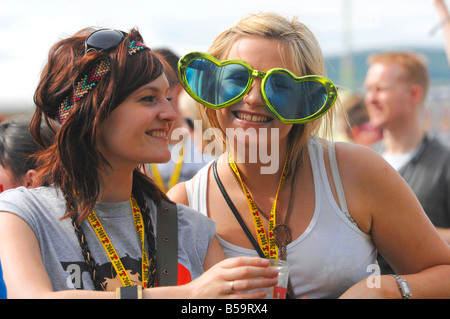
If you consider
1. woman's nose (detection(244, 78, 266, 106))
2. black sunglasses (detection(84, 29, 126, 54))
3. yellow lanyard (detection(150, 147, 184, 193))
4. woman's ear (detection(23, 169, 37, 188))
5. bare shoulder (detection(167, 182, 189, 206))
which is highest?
black sunglasses (detection(84, 29, 126, 54))

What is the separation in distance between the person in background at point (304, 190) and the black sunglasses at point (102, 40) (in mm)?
386

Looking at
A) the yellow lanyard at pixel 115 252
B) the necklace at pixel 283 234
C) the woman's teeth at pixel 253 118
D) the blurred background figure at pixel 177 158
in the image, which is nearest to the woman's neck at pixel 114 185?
the yellow lanyard at pixel 115 252

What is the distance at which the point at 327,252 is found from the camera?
2.60m

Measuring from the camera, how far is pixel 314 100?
105 inches

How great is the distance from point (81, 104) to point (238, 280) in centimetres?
95

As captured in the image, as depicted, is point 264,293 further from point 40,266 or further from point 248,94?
point 248,94

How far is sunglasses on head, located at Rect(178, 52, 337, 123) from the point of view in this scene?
8.53 feet

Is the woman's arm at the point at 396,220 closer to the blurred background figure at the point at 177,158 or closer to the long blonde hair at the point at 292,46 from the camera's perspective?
the long blonde hair at the point at 292,46

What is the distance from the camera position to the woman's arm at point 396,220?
2.63 meters

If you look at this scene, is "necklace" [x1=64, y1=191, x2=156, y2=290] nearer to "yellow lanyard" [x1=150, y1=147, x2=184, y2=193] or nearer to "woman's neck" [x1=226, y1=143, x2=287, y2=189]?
"woman's neck" [x1=226, y1=143, x2=287, y2=189]

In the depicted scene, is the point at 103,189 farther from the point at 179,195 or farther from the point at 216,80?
the point at 216,80

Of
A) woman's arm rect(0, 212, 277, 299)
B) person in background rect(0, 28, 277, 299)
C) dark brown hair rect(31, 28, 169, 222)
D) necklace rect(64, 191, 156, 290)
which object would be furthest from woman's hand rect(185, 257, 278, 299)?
dark brown hair rect(31, 28, 169, 222)
